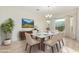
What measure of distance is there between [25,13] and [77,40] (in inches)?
73.0

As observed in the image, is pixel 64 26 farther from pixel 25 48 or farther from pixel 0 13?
pixel 0 13

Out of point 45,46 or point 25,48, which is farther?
point 45,46

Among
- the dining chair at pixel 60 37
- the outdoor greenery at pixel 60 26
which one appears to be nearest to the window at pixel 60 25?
the outdoor greenery at pixel 60 26

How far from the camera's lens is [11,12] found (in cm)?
293

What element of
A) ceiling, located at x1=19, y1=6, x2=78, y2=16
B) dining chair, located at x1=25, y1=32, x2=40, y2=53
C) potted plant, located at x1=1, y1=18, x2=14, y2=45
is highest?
ceiling, located at x1=19, y1=6, x2=78, y2=16

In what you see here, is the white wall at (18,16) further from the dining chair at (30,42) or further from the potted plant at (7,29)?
the dining chair at (30,42)

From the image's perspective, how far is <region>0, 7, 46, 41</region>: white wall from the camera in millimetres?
2853

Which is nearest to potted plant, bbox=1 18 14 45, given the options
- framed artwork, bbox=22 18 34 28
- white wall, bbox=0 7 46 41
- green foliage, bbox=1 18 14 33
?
green foliage, bbox=1 18 14 33

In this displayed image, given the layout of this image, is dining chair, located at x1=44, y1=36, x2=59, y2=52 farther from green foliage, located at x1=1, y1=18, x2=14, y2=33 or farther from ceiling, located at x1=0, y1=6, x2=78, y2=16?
green foliage, located at x1=1, y1=18, x2=14, y2=33

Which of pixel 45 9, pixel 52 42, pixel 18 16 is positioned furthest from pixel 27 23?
pixel 52 42

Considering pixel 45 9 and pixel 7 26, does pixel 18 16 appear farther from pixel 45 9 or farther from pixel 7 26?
pixel 45 9

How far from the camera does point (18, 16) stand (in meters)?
3.03

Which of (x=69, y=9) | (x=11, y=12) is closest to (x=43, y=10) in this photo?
(x=69, y=9)

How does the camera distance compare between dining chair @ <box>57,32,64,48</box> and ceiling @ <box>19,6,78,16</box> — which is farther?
dining chair @ <box>57,32,64,48</box>
